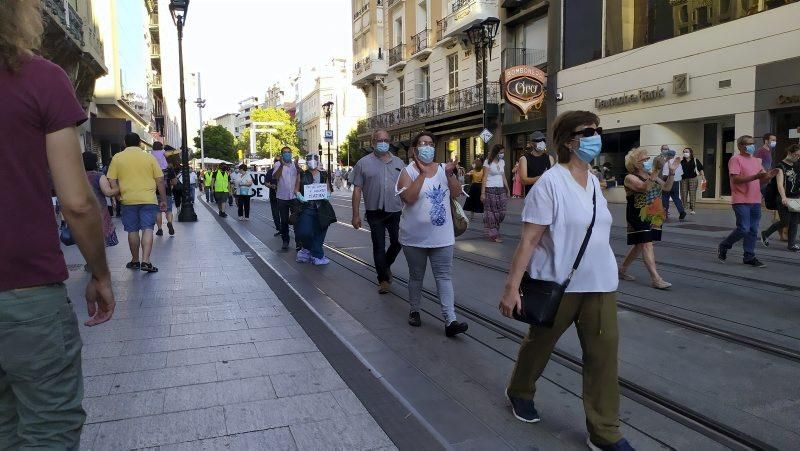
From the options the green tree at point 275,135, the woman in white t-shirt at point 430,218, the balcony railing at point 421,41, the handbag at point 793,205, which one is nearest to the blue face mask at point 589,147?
the woman in white t-shirt at point 430,218

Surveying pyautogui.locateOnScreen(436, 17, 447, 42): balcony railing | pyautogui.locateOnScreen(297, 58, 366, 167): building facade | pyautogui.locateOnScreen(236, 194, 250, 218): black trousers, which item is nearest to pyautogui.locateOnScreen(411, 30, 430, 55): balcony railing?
pyautogui.locateOnScreen(436, 17, 447, 42): balcony railing

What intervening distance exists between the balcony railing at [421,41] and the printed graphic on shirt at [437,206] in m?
31.1

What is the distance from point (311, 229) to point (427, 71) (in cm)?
2889

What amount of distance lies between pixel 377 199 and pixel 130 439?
416 cm

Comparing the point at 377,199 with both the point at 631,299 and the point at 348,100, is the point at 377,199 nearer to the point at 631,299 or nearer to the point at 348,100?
the point at 631,299

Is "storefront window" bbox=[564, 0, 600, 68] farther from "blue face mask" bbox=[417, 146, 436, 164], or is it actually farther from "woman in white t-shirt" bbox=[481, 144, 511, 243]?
"blue face mask" bbox=[417, 146, 436, 164]

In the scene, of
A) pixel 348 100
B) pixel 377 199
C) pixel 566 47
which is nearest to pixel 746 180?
pixel 377 199

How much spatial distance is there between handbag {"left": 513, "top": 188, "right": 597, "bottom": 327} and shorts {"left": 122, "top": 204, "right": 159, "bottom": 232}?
20.6ft

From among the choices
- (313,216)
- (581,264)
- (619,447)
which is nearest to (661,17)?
(313,216)

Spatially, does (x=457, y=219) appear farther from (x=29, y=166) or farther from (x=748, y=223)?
(x=748, y=223)

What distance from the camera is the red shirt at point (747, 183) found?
25.7ft

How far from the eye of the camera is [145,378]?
4.04 meters

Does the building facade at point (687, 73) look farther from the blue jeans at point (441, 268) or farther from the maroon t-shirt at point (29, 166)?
the maroon t-shirt at point (29, 166)

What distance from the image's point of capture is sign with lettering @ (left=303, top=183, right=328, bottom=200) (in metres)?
8.84
